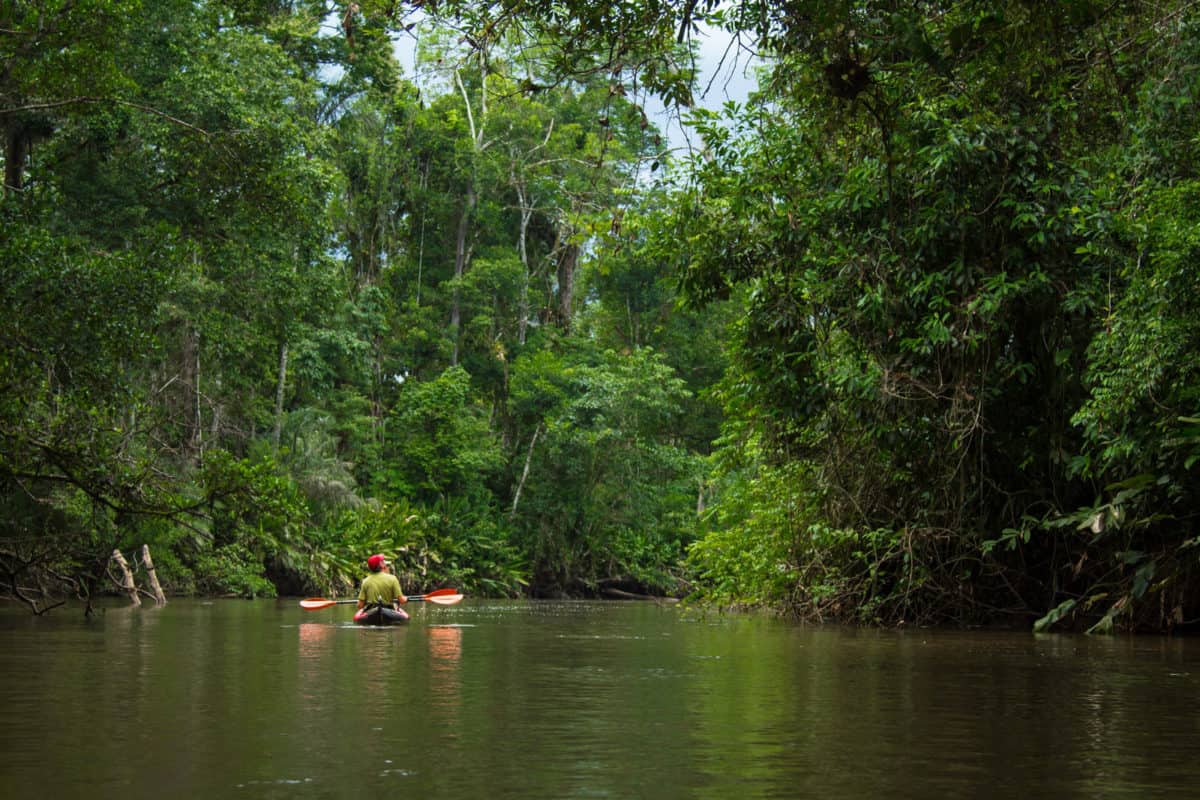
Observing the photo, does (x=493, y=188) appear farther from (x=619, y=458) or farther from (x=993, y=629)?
(x=993, y=629)

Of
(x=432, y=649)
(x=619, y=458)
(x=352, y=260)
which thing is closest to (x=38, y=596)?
(x=432, y=649)

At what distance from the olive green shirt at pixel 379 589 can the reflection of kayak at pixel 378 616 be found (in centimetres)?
14

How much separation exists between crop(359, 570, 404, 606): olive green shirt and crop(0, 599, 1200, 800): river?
15.8ft

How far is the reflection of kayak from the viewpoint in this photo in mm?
16062

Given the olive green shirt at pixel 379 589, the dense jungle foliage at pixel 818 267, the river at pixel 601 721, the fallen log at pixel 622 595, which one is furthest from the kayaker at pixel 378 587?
the fallen log at pixel 622 595

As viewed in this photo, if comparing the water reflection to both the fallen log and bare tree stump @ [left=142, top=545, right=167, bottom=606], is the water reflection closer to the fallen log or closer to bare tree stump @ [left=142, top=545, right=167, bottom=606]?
bare tree stump @ [left=142, top=545, right=167, bottom=606]

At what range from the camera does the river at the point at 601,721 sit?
13.4 ft

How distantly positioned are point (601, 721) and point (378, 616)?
1074 centimetres

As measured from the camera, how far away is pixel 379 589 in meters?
16.6

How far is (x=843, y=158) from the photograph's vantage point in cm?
1476

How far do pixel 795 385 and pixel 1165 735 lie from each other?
9.62 m

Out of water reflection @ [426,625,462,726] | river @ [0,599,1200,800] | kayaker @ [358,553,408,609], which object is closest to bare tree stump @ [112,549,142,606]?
kayaker @ [358,553,408,609]

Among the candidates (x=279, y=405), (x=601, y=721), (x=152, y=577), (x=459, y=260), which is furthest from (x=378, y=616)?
(x=459, y=260)

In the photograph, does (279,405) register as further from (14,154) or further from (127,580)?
Result: (127,580)
